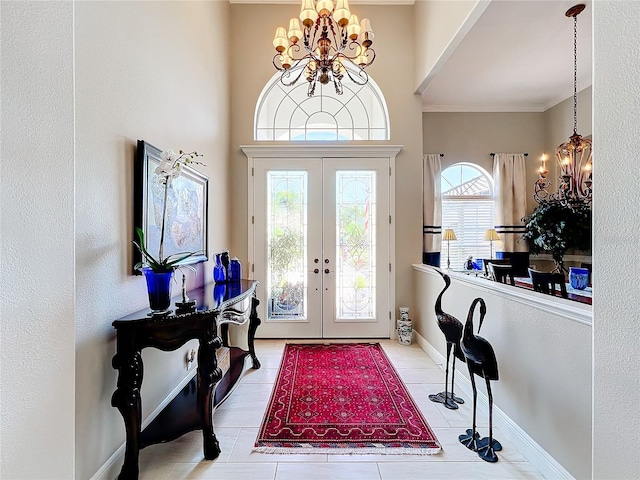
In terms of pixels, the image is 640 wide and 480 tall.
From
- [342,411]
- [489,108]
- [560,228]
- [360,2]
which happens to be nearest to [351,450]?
[342,411]

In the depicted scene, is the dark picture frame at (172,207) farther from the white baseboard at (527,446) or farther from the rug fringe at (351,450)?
the white baseboard at (527,446)

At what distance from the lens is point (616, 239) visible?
95 centimetres

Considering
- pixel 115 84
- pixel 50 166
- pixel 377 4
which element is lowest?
pixel 50 166

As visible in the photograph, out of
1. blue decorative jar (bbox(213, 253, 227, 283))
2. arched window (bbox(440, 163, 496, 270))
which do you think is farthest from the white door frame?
arched window (bbox(440, 163, 496, 270))

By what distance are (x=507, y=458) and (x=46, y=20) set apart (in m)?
2.99

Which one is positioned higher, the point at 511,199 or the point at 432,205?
→ the point at 511,199

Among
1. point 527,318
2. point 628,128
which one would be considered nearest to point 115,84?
point 628,128

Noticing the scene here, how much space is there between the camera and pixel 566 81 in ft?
15.5

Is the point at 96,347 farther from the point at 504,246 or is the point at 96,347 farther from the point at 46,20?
the point at 504,246

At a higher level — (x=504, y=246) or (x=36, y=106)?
(x=36, y=106)

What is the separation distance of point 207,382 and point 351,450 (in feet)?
3.33

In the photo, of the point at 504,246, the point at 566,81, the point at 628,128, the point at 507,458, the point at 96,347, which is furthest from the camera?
the point at 504,246

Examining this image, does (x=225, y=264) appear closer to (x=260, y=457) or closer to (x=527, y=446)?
(x=260, y=457)

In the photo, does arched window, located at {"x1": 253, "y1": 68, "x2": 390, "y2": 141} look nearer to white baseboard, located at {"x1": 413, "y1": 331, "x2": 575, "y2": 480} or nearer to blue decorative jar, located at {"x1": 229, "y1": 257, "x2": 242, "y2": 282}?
blue decorative jar, located at {"x1": 229, "y1": 257, "x2": 242, "y2": 282}
